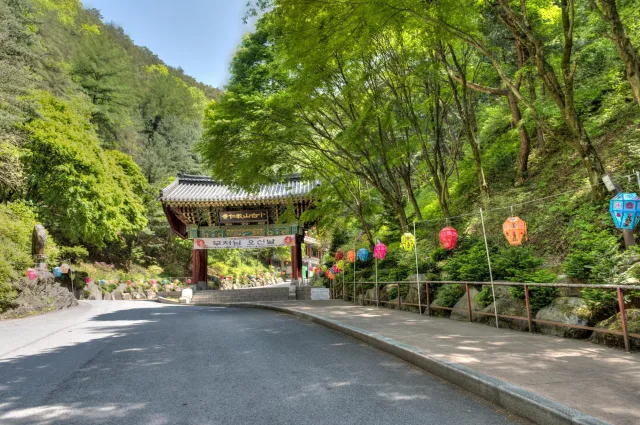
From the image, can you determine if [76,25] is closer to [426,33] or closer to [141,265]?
[141,265]

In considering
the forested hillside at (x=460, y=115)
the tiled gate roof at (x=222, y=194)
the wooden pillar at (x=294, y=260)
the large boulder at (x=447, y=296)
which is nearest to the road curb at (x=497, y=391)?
the forested hillside at (x=460, y=115)

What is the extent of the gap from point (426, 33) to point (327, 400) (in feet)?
28.4

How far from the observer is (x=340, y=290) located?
731 inches

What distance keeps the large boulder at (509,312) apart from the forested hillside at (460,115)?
55cm

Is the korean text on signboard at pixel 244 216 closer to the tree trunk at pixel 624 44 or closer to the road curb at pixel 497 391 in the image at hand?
the road curb at pixel 497 391

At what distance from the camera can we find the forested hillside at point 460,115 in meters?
6.94

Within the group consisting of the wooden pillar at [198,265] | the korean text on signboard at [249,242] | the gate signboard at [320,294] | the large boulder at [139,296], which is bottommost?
the large boulder at [139,296]

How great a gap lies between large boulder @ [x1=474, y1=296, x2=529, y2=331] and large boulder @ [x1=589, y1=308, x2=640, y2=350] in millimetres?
1176

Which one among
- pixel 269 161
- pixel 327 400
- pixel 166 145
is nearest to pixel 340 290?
pixel 269 161

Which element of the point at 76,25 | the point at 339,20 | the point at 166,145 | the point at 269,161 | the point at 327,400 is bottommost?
the point at 327,400

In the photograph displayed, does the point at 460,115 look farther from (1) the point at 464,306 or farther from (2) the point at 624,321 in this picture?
(2) the point at 624,321

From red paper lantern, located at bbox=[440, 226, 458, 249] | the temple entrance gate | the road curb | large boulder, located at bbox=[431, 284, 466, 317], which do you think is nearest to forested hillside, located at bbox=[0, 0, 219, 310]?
the temple entrance gate

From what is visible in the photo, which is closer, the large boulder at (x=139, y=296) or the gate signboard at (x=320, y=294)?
the gate signboard at (x=320, y=294)

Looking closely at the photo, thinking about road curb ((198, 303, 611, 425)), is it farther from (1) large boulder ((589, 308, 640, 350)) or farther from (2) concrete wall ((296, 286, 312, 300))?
(2) concrete wall ((296, 286, 312, 300))
